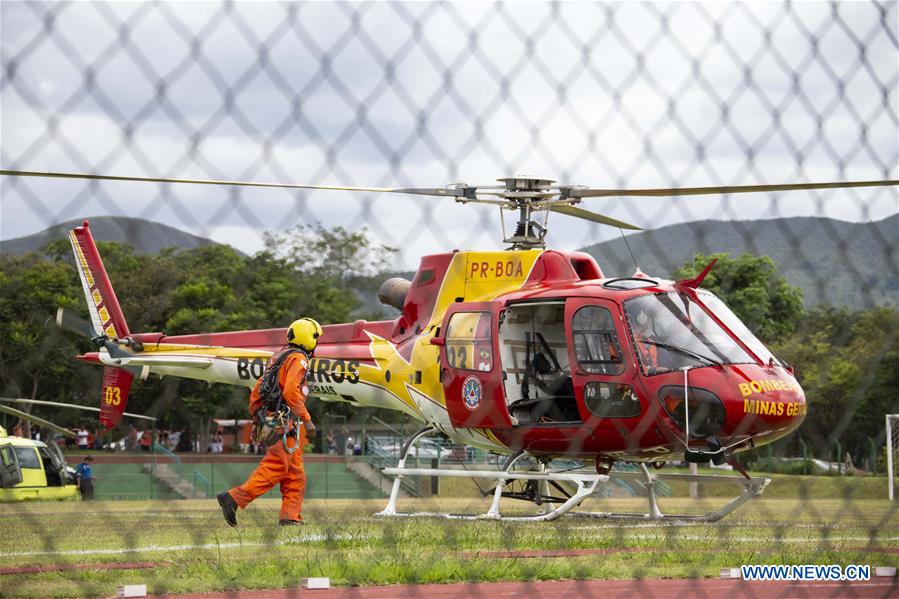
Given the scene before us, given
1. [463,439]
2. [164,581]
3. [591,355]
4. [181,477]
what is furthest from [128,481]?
[164,581]

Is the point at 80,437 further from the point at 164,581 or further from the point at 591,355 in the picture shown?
the point at 164,581

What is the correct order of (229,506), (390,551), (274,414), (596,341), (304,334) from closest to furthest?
(390,551) < (229,506) < (274,414) < (304,334) < (596,341)

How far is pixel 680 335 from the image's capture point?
11070 mm

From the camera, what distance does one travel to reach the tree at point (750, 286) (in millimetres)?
6289

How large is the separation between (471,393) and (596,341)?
1.60 meters

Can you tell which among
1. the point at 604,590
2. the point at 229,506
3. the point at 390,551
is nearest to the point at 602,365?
the point at 229,506

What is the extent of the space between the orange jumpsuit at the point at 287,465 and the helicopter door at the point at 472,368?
2359 millimetres

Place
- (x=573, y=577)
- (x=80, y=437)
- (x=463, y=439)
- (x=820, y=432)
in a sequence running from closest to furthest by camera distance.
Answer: (x=573, y=577), (x=463, y=439), (x=80, y=437), (x=820, y=432)

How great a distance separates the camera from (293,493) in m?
10.0

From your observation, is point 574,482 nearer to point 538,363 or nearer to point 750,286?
point 538,363

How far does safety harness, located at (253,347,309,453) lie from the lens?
995 centimetres

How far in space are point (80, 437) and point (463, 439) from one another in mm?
21178

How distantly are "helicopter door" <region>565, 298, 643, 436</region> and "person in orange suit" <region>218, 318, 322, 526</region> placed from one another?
260 cm
